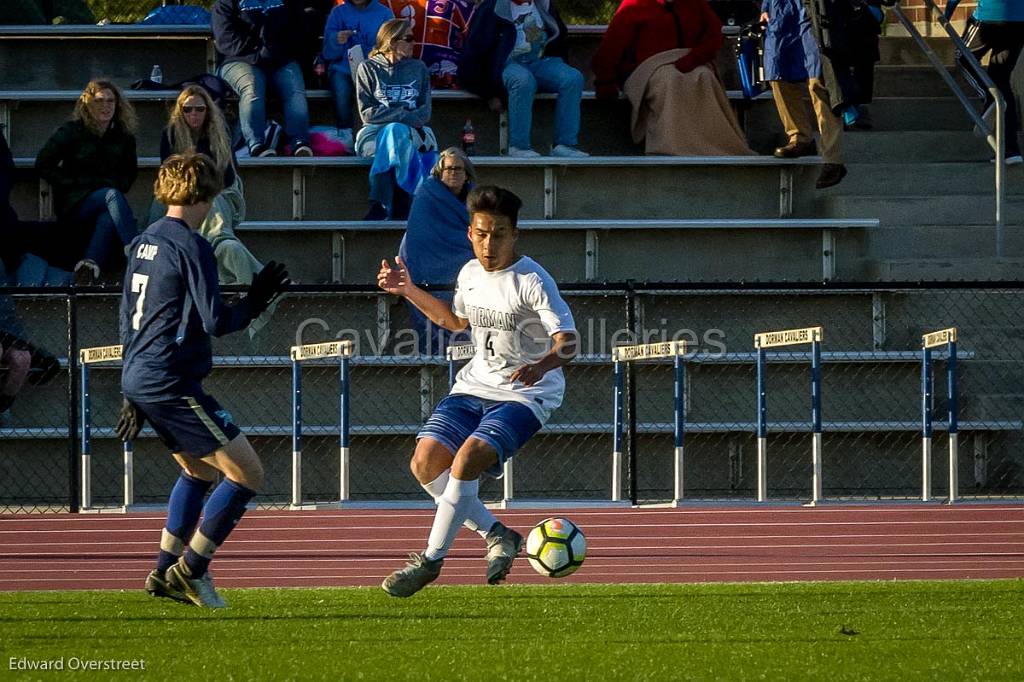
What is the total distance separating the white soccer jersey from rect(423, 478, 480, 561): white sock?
1.43 feet

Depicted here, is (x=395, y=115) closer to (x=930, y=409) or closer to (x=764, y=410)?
(x=764, y=410)

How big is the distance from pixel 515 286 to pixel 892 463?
5.90 meters

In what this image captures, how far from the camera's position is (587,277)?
1376cm

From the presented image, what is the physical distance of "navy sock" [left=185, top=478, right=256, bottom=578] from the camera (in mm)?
7152

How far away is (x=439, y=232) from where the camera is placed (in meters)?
11.9

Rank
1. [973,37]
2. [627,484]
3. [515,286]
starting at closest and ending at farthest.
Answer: [515,286] < [627,484] < [973,37]

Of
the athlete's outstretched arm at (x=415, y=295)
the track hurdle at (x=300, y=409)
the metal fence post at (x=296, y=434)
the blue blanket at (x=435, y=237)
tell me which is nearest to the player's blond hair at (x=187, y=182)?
the athlete's outstretched arm at (x=415, y=295)

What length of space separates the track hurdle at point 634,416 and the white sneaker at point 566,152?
288cm

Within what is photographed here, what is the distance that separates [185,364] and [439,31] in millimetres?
8065

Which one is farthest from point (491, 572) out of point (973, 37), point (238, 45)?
point (973, 37)

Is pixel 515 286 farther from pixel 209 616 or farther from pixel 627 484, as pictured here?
pixel 627 484

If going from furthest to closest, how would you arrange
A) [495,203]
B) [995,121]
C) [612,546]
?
[995,121] < [612,546] < [495,203]

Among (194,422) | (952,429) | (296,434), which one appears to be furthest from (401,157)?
(194,422)

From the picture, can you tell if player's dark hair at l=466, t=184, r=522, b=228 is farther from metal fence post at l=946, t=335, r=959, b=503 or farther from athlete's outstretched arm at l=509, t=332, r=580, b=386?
metal fence post at l=946, t=335, r=959, b=503
